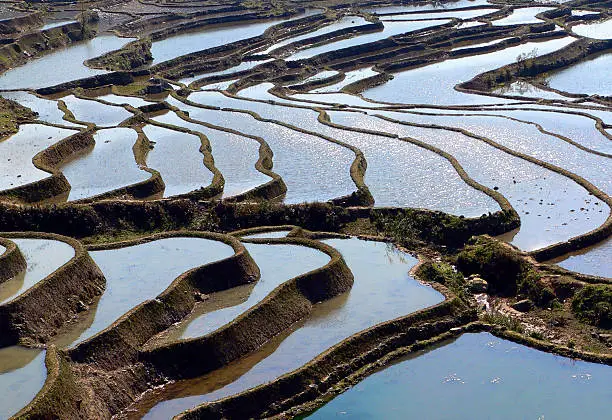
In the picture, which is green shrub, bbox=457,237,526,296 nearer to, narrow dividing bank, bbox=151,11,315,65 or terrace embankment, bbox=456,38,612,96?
terrace embankment, bbox=456,38,612,96

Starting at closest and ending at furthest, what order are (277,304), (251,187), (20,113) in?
(277,304)
(251,187)
(20,113)

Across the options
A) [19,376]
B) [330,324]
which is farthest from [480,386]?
Answer: [19,376]

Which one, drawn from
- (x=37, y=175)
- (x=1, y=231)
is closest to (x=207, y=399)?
(x=1, y=231)

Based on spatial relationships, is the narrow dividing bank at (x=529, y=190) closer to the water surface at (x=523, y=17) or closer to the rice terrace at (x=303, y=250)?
the rice terrace at (x=303, y=250)

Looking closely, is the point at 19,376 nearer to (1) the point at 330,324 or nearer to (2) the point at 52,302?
(2) the point at 52,302

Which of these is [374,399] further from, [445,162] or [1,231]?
[445,162]

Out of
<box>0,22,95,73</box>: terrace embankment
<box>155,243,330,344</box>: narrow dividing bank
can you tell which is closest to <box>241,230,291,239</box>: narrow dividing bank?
<box>155,243,330,344</box>: narrow dividing bank

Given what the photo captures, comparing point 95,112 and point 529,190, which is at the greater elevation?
point 95,112
